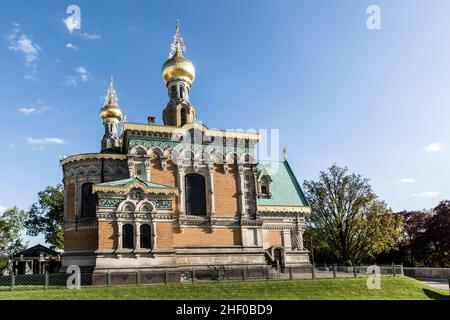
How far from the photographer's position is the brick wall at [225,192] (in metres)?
28.7

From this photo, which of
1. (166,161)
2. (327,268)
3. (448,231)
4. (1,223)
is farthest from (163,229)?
(448,231)

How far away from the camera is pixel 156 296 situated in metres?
18.2

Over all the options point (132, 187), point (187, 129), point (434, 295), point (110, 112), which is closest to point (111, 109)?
point (110, 112)

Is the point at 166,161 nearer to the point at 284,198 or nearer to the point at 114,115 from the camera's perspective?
the point at 284,198

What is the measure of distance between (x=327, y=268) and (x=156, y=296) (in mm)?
14205

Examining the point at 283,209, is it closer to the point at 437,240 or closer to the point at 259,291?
the point at 259,291

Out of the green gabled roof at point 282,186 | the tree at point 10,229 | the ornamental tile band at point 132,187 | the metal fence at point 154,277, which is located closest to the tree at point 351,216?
the green gabled roof at point 282,186

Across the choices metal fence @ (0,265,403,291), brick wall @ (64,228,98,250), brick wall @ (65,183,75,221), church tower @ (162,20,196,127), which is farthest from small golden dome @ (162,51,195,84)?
metal fence @ (0,265,403,291)

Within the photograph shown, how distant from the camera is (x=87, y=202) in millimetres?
27875

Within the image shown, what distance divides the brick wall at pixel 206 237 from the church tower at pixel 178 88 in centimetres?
985

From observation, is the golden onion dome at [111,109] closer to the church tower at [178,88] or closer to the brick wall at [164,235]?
the church tower at [178,88]

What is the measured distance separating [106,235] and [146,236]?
235cm
